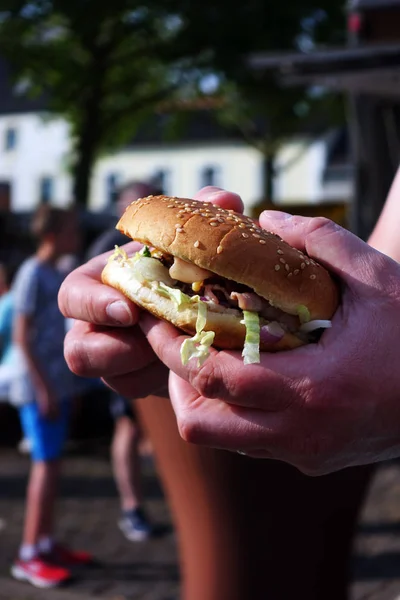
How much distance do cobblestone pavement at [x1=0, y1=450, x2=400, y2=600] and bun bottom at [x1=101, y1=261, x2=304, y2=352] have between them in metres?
3.48

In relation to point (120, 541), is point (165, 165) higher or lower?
lower

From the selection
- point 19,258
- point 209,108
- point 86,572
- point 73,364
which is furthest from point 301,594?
point 209,108

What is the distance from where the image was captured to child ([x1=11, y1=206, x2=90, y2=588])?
501cm

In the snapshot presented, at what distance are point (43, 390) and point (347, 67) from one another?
3218 mm

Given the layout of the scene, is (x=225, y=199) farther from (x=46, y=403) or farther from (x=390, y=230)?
(x=46, y=403)

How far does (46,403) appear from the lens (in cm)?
513

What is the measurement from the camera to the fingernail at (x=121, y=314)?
4.86ft

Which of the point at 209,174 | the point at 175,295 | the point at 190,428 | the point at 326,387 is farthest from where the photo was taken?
the point at 209,174

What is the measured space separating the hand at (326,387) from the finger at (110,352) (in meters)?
0.13

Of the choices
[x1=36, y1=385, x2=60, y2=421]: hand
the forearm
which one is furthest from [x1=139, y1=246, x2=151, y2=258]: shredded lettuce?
[x1=36, y1=385, x2=60, y2=421]: hand

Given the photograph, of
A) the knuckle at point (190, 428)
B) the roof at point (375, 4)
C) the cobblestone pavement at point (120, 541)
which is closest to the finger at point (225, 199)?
the knuckle at point (190, 428)

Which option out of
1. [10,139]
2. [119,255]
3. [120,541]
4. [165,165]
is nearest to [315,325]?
[119,255]

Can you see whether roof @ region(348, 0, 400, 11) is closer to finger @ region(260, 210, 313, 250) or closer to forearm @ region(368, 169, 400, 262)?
forearm @ region(368, 169, 400, 262)

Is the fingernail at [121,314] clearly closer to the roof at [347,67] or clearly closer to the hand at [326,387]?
the hand at [326,387]
